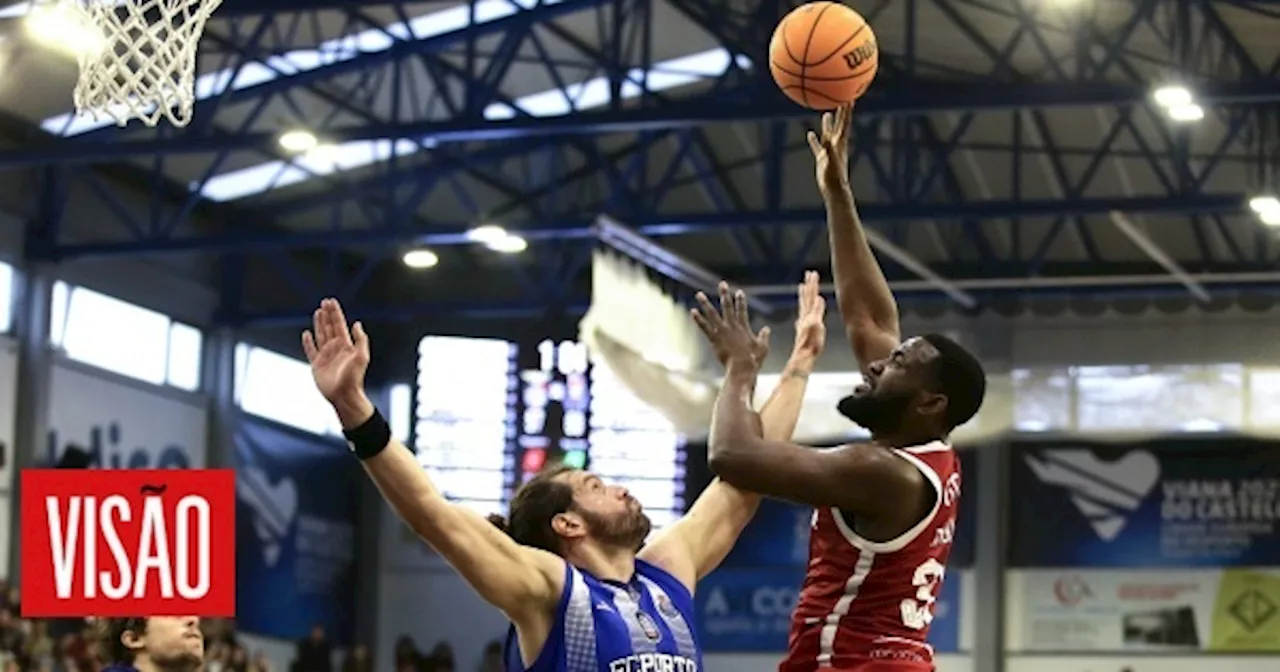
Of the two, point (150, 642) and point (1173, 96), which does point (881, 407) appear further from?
point (1173, 96)

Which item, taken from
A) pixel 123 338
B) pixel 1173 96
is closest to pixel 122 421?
pixel 123 338

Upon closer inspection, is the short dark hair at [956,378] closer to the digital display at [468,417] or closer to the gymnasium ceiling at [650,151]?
the gymnasium ceiling at [650,151]

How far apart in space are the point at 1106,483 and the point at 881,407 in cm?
2214

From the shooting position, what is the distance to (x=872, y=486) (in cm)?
528

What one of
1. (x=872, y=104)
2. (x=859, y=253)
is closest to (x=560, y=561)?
(x=859, y=253)

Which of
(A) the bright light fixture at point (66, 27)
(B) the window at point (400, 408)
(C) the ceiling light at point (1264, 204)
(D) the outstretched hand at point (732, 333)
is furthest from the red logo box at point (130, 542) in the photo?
(B) the window at point (400, 408)

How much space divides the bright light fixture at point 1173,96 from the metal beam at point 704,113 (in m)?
0.20

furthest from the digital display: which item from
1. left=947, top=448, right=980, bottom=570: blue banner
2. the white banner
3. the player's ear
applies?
the player's ear

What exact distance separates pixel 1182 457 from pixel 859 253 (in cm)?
2134

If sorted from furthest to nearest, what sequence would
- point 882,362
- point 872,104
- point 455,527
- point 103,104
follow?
1. point 872,104
2. point 103,104
3. point 882,362
4. point 455,527

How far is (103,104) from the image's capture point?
30.9ft

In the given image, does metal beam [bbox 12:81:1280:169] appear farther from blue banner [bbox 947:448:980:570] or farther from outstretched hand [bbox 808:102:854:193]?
outstretched hand [bbox 808:102:854:193]

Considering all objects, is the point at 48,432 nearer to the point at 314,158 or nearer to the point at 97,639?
the point at 314,158

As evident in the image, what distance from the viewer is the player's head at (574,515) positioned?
5.60 meters
